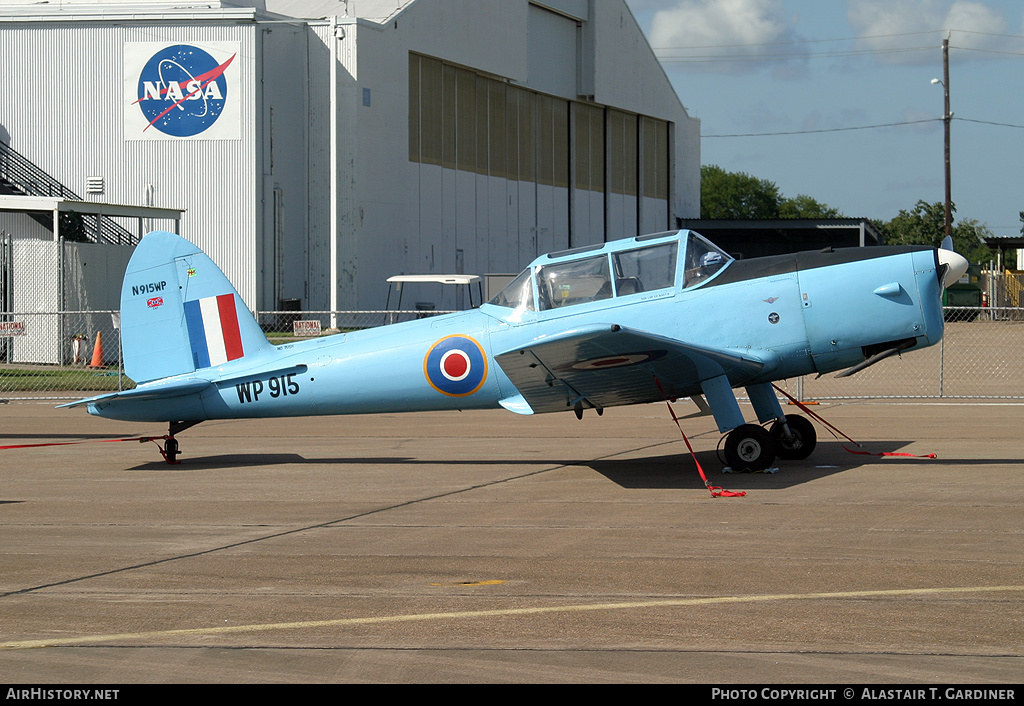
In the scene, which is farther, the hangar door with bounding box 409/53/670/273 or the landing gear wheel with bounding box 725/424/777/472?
the hangar door with bounding box 409/53/670/273

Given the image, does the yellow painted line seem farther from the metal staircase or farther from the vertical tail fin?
the metal staircase

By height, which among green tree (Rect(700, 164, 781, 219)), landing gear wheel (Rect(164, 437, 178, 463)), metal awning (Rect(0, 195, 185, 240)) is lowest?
landing gear wheel (Rect(164, 437, 178, 463))

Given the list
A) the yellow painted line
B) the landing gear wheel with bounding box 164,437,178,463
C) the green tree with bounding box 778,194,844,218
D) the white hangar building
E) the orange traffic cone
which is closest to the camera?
the yellow painted line

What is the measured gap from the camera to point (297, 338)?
89.1 feet

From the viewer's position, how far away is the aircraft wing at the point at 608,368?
30.0 ft

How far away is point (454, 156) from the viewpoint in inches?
1769

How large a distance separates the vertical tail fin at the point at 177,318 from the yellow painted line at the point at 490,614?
6616mm

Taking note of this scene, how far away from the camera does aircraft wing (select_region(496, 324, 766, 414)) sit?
9.13 metres

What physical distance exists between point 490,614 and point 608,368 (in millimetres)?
4621

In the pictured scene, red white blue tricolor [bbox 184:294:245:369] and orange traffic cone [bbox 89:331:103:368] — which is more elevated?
Result: red white blue tricolor [bbox 184:294:245:369]

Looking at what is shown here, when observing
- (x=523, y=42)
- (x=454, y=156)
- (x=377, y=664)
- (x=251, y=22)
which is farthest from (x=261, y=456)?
(x=523, y=42)

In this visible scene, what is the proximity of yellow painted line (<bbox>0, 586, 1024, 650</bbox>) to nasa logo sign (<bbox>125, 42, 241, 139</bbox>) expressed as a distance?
33.8 meters

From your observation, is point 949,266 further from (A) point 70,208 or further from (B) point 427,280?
(B) point 427,280

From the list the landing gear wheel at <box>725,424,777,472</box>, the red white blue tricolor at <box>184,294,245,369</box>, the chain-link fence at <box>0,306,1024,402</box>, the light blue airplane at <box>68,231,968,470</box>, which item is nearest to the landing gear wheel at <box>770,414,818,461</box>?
the light blue airplane at <box>68,231,968,470</box>
